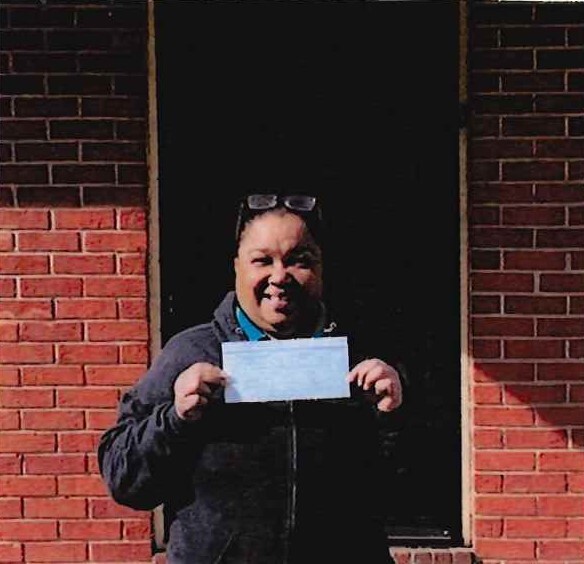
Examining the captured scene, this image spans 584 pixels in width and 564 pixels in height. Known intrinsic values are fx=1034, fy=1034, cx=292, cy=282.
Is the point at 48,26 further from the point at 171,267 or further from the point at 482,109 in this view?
the point at 482,109

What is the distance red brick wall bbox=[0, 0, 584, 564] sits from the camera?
399 cm

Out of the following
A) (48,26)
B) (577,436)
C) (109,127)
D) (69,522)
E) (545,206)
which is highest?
(48,26)

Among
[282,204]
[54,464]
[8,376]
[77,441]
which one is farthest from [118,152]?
[282,204]

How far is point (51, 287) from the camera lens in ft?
13.1

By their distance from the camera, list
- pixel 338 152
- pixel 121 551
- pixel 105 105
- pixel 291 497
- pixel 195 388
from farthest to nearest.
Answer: pixel 338 152, pixel 121 551, pixel 105 105, pixel 291 497, pixel 195 388

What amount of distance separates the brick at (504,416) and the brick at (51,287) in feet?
5.37

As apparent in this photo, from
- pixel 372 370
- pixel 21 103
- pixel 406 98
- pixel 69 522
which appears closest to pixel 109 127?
pixel 21 103

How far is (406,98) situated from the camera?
420 centimetres

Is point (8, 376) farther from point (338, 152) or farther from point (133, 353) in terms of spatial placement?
point (338, 152)

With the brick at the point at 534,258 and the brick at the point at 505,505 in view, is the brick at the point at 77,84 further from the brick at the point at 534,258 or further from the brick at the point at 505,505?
the brick at the point at 505,505

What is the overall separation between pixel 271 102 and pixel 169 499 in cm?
236

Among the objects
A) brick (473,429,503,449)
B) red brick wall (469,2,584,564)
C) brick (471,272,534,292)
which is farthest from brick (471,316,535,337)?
brick (473,429,503,449)

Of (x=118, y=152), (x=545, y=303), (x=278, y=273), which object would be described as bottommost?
(x=545, y=303)

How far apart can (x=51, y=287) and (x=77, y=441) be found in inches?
24.1
